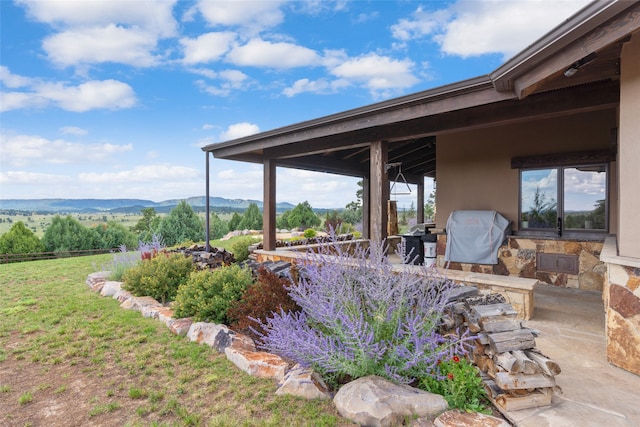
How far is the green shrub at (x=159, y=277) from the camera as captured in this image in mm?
5008

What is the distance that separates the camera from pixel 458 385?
82.2 inches

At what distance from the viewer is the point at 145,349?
3.23 metres

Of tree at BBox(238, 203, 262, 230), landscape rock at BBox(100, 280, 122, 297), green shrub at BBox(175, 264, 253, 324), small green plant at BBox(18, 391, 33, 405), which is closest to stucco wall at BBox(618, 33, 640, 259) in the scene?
green shrub at BBox(175, 264, 253, 324)

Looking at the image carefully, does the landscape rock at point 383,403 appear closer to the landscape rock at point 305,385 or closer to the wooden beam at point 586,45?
the landscape rock at point 305,385

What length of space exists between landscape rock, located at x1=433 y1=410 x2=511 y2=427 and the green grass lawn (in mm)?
581

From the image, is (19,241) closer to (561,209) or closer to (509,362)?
(509,362)

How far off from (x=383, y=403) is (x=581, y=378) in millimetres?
1558

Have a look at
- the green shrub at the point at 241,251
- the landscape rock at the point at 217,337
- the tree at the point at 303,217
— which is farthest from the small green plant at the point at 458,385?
the tree at the point at 303,217

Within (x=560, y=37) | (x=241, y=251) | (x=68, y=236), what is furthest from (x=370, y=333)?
(x=68, y=236)

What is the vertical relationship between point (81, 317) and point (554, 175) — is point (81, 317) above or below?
below

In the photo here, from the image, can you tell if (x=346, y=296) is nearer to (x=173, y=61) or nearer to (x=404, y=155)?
(x=404, y=155)

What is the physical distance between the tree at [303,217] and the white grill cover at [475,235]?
11.9 meters

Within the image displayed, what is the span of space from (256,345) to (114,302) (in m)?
3.12

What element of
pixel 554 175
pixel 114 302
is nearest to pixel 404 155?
pixel 554 175
